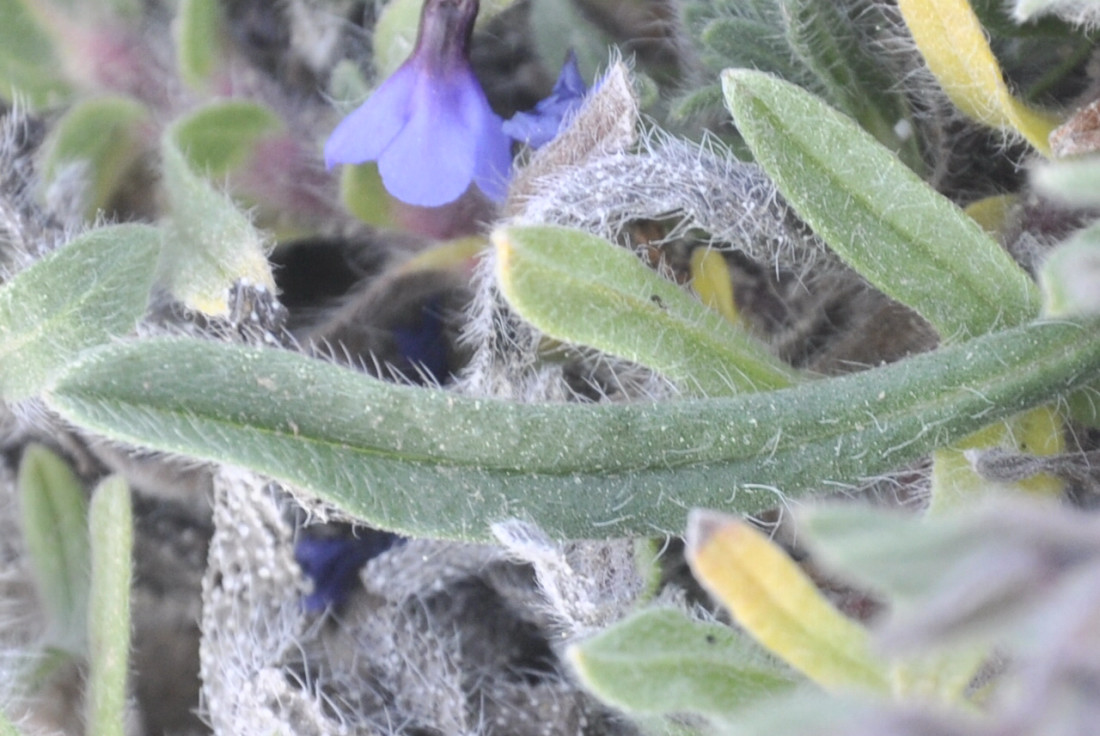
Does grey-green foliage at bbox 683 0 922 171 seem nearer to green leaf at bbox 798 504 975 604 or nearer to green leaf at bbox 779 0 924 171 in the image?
green leaf at bbox 779 0 924 171

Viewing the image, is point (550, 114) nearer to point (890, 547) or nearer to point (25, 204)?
point (25, 204)

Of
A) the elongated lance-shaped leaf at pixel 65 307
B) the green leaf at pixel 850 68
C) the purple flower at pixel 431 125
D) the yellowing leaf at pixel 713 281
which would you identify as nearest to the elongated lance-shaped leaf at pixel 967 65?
the green leaf at pixel 850 68

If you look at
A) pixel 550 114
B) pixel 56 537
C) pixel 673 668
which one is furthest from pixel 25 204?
pixel 673 668

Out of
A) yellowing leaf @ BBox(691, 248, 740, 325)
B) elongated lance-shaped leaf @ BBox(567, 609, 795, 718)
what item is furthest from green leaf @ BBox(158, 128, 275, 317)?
elongated lance-shaped leaf @ BBox(567, 609, 795, 718)

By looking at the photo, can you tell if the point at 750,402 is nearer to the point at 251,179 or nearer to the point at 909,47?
the point at 909,47

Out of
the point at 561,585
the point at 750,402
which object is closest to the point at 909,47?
the point at 750,402

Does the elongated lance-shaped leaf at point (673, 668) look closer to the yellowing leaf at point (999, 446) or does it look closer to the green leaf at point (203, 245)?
the yellowing leaf at point (999, 446)
